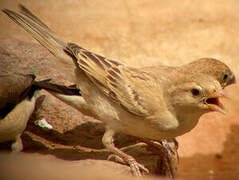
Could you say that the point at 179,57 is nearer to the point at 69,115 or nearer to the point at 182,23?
the point at 182,23

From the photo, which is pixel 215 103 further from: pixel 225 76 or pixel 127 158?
pixel 127 158

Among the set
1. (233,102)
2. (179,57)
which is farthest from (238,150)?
(179,57)

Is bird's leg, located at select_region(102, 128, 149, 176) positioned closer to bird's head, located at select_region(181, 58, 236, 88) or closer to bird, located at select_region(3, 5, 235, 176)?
bird, located at select_region(3, 5, 235, 176)

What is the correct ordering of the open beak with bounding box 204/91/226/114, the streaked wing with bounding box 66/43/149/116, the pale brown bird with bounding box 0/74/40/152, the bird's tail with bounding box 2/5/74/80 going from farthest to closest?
the pale brown bird with bounding box 0/74/40/152 → the bird's tail with bounding box 2/5/74/80 → the streaked wing with bounding box 66/43/149/116 → the open beak with bounding box 204/91/226/114

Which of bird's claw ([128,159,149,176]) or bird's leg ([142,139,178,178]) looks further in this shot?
bird's leg ([142,139,178,178])

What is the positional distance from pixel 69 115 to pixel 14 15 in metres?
1.86

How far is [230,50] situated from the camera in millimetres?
9164

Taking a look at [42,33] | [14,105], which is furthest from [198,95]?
[14,105]

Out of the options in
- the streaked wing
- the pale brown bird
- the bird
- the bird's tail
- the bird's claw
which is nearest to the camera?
the bird

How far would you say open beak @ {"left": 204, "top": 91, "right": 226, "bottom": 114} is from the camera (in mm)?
4586

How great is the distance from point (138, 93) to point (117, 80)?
1.17 feet

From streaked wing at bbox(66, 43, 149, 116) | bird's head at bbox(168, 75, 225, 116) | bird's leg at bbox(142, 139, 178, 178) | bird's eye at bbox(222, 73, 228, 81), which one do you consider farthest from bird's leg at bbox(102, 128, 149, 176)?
bird's eye at bbox(222, 73, 228, 81)

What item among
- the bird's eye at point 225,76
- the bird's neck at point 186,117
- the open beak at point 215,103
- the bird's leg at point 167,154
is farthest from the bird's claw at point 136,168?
the bird's eye at point 225,76

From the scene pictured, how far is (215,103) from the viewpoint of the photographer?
4.74 metres
